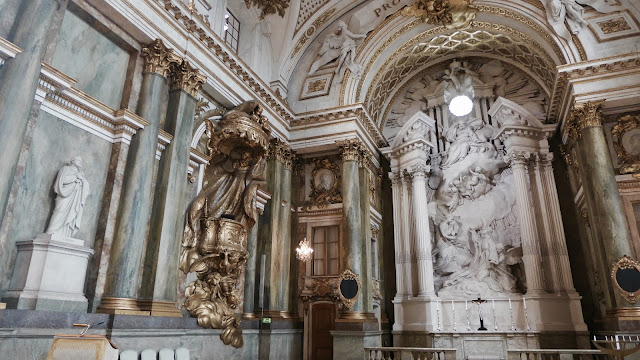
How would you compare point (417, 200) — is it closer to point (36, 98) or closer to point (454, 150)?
point (454, 150)

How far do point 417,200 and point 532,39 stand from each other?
5.81 m

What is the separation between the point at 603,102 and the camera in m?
10.4

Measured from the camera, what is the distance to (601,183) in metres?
9.98

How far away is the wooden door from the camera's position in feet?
38.2

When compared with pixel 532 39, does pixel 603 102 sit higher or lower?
lower

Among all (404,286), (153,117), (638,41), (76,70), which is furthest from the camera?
(404,286)

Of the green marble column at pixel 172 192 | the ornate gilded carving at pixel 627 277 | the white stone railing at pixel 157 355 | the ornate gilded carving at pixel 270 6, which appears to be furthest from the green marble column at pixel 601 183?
the green marble column at pixel 172 192

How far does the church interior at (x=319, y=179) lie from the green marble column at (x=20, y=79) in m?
0.02

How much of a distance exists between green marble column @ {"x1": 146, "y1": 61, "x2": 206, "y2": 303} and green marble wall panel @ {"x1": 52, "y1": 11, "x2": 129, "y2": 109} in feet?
3.43

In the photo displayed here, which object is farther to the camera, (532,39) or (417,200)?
(417,200)

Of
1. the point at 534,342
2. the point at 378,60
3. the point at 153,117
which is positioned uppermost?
the point at 378,60

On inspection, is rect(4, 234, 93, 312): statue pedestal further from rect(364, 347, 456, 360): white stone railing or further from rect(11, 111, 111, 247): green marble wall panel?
rect(364, 347, 456, 360): white stone railing

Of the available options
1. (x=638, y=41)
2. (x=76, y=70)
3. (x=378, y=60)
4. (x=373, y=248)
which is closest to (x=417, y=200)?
(x=373, y=248)

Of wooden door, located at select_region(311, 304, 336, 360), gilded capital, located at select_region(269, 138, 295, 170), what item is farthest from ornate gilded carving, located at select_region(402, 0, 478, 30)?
wooden door, located at select_region(311, 304, 336, 360)
